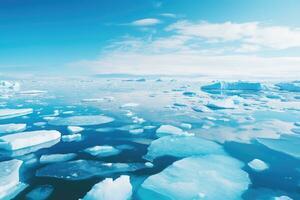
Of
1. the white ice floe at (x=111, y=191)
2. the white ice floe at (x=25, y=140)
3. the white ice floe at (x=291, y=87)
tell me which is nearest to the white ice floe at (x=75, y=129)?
the white ice floe at (x=25, y=140)

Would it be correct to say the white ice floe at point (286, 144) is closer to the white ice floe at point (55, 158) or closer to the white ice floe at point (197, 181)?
the white ice floe at point (197, 181)

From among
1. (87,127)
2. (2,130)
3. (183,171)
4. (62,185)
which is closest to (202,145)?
(183,171)

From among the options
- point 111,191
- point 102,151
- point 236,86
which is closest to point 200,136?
point 102,151

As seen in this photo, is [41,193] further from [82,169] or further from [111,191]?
[111,191]

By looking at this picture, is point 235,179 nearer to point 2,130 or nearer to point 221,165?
point 221,165

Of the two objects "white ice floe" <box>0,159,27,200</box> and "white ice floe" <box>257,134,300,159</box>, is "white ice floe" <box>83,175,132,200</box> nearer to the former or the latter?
"white ice floe" <box>0,159,27,200</box>

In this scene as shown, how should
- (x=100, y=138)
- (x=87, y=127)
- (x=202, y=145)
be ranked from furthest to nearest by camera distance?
(x=87, y=127) → (x=100, y=138) → (x=202, y=145)

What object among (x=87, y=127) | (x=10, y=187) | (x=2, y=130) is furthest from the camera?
(x=87, y=127)

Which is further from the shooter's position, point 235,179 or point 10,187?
point 235,179
